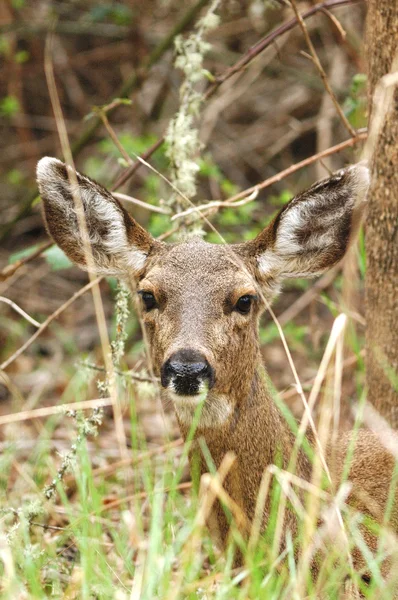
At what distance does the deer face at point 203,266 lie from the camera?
3.64 metres

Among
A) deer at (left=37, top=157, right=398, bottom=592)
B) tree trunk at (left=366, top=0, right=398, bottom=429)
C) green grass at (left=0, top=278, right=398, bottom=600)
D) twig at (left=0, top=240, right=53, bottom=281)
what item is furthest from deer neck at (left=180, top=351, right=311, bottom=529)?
twig at (left=0, top=240, right=53, bottom=281)

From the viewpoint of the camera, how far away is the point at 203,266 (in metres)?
3.94

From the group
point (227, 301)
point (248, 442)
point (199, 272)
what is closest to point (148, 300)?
point (199, 272)

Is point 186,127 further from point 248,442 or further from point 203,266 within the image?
point 248,442

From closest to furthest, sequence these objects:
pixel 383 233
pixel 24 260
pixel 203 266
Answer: pixel 203 266 → pixel 383 233 → pixel 24 260

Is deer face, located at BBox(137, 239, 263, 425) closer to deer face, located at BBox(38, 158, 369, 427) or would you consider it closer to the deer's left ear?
deer face, located at BBox(38, 158, 369, 427)

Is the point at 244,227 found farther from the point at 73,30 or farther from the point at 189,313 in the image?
the point at 189,313

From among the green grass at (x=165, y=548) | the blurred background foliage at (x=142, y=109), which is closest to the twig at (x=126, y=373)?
the green grass at (x=165, y=548)

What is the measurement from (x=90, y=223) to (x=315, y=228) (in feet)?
3.45

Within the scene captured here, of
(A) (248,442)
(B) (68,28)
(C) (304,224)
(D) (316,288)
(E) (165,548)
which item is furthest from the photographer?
(B) (68,28)

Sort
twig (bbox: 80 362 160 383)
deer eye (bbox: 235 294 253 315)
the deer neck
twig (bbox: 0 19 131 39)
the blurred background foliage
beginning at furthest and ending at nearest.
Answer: twig (bbox: 0 19 131 39) → the blurred background foliage → twig (bbox: 80 362 160 383) → deer eye (bbox: 235 294 253 315) → the deer neck

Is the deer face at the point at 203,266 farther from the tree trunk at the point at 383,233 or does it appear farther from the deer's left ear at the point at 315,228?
the tree trunk at the point at 383,233

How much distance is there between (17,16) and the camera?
8641 millimetres

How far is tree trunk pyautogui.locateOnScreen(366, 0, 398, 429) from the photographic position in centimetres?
443
